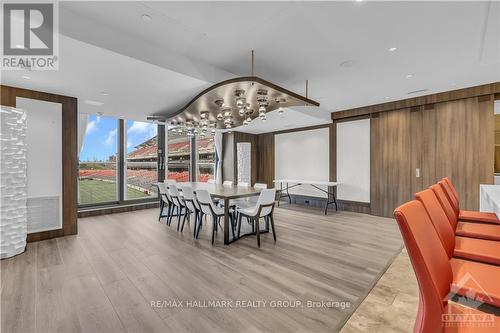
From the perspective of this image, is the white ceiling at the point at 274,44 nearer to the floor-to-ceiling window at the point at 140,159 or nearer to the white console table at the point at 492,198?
the white console table at the point at 492,198

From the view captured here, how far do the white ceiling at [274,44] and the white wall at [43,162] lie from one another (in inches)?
19.2

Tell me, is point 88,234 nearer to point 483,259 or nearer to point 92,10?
point 92,10

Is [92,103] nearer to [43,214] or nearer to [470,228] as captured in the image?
[43,214]

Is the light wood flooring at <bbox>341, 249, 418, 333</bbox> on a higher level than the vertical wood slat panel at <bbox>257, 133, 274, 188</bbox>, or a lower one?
lower

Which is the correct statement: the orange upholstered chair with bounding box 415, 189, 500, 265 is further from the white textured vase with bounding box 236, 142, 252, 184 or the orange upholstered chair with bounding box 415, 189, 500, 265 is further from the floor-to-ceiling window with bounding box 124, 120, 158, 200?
the white textured vase with bounding box 236, 142, 252, 184

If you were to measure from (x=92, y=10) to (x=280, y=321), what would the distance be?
10.8ft

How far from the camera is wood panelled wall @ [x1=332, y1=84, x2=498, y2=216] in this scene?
4309 mm

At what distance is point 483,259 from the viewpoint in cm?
149

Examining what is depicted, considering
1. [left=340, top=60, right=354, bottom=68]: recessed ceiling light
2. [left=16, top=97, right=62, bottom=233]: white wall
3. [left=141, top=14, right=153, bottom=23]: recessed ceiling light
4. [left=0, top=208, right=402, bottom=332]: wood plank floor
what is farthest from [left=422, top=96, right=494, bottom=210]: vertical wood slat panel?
[left=16, top=97, right=62, bottom=233]: white wall

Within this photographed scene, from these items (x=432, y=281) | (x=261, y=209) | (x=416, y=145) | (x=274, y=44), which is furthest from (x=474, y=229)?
(x=416, y=145)

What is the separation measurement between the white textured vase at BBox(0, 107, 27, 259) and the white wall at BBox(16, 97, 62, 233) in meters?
0.30

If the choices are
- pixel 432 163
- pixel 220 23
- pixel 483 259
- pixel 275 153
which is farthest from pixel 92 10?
pixel 275 153

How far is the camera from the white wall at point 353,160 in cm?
593

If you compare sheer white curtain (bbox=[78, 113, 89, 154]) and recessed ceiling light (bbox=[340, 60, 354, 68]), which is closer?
recessed ceiling light (bbox=[340, 60, 354, 68])
